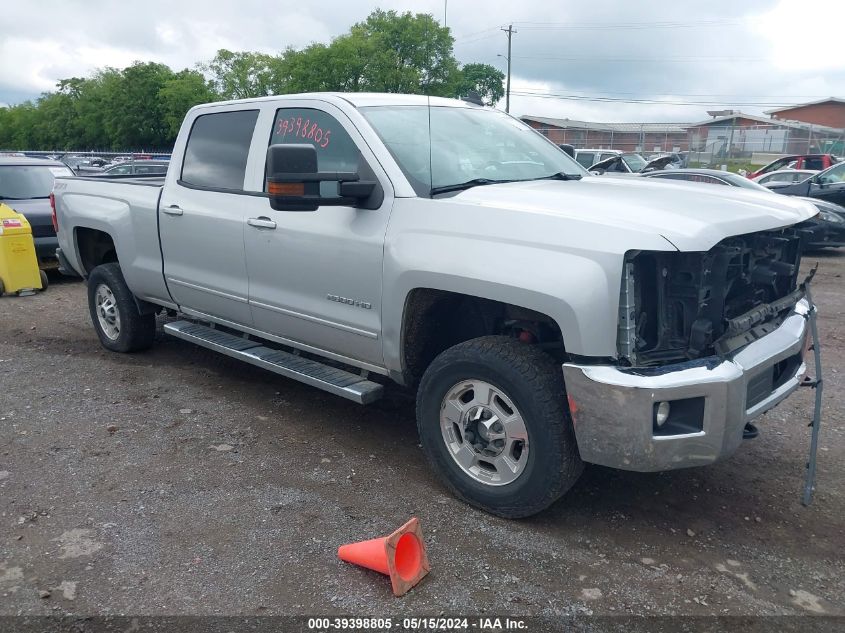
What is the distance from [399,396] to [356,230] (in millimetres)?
1816

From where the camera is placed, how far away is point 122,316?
6.07 m

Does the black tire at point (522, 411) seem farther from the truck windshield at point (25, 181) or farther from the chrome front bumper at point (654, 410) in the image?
the truck windshield at point (25, 181)

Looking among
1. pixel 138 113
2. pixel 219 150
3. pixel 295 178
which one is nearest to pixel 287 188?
pixel 295 178

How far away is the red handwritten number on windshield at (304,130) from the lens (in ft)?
13.9

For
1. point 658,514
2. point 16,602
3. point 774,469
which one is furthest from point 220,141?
point 774,469

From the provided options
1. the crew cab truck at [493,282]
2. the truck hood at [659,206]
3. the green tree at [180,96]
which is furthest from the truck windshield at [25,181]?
the green tree at [180,96]

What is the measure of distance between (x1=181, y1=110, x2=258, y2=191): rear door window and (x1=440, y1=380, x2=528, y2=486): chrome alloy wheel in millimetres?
2120

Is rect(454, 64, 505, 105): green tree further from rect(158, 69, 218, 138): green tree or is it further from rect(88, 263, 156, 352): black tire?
rect(88, 263, 156, 352): black tire

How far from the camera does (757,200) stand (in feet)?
12.1

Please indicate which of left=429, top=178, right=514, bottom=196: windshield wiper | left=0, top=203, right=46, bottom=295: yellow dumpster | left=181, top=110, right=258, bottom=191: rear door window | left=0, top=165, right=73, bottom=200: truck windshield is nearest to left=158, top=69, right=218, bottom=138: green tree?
left=0, top=165, right=73, bottom=200: truck windshield

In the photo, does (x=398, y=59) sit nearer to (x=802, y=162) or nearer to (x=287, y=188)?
(x=802, y=162)

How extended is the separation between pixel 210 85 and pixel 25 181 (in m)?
54.1

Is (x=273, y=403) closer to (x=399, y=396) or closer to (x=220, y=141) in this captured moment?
(x=399, y=396)

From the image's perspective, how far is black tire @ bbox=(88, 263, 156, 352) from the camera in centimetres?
600
